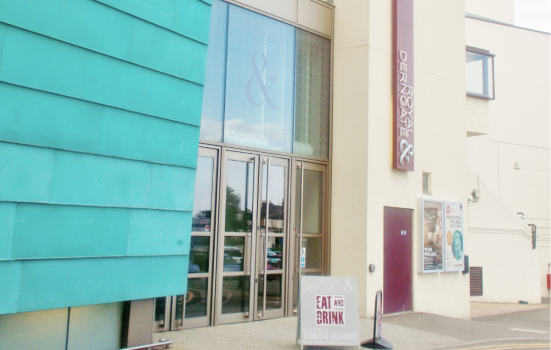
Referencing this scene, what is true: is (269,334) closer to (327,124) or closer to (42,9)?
(327,124)

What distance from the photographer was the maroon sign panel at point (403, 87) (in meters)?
10.8

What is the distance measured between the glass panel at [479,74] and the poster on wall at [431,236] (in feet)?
15.5

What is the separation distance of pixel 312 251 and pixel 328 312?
10.6ft

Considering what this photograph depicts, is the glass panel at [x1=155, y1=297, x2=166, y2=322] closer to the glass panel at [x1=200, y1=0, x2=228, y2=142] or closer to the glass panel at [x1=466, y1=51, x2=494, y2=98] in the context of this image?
the glass panel at [x1=200, y1=0, x2=228, y2=142]

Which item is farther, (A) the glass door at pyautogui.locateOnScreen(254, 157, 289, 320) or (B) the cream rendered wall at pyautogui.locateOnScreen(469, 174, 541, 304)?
(B) the cream rendered wall at pyautogui.locateOnScreen(469, 174, 541, 304)

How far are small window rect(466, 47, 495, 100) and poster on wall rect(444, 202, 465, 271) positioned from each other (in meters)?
4.09

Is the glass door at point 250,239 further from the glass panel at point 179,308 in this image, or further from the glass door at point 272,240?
the glass panel at point 179,308

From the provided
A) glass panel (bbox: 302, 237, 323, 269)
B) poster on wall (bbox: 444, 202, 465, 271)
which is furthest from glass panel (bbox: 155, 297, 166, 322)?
poster on wall (bbox: 444, 202, 465, 271)

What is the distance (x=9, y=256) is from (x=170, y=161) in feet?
7.21

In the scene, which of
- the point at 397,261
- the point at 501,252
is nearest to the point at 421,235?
the point at 397,261

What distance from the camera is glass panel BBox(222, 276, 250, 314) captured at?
8.58 metres

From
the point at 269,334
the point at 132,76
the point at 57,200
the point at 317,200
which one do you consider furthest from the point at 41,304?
the point at 317,200

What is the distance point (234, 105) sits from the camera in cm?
902

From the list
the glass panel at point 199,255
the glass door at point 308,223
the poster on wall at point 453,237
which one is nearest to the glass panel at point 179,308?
the glass panel at point 199,255
